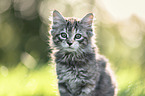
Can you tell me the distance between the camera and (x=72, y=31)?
3.96 meters

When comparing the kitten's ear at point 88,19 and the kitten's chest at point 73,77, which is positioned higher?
the kitten's ear at point 88,19

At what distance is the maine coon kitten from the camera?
3768 mm

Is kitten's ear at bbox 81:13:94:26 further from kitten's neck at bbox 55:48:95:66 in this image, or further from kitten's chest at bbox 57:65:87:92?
kitten's chest at bbox 57:65:87:92

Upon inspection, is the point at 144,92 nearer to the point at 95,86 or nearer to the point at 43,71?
the point at 95,86

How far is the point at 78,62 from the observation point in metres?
3.94

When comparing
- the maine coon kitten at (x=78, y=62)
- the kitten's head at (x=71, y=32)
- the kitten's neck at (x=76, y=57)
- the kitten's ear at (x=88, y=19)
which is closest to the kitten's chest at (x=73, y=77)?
the maine coon kitten at (x=78, y=62)

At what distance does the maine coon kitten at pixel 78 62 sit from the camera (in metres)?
3.77

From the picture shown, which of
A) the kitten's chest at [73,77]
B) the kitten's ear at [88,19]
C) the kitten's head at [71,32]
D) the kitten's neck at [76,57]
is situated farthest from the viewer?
the kitten's ear at [88,19]

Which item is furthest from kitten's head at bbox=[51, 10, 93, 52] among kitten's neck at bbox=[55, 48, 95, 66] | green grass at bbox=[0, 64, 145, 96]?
green grass at bbox=[0, 64, 145, 96]

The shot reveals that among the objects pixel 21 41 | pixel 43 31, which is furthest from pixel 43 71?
pixel 43 31

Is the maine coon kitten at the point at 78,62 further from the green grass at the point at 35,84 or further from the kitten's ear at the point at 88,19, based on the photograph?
the green grass at the point at 35,84

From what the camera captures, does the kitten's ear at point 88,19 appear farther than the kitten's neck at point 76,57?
Yes

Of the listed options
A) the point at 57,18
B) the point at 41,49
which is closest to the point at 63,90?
the point at 57,18

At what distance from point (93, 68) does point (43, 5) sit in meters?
10.3
